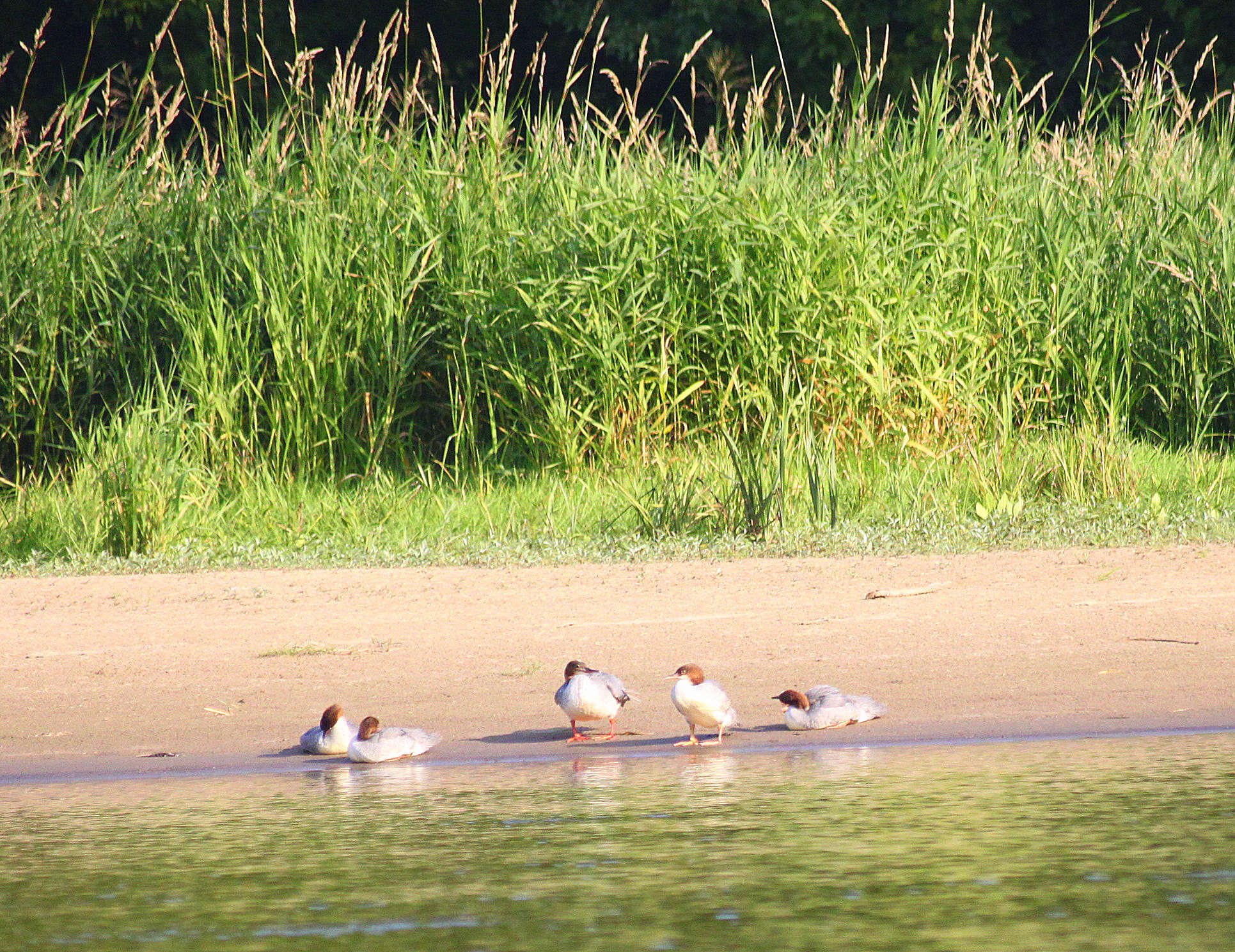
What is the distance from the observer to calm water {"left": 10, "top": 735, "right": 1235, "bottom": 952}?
136 inches

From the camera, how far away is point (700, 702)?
5.01 metres

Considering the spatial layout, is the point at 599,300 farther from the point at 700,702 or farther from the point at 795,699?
the point at 700,702

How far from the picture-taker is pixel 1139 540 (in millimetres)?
7480

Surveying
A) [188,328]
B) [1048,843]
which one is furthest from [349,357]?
[1048,843]

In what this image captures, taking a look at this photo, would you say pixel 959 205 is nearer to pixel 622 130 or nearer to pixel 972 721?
pixel 972 721

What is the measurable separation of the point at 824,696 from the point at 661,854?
51.3 inches

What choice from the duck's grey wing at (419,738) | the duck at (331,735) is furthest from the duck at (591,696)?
the duck at (331,735)

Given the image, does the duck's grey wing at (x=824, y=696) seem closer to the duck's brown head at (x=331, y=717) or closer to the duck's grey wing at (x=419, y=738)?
the duck's grey wing at (x=419, y=738)

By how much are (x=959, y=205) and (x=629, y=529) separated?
3.04 metres

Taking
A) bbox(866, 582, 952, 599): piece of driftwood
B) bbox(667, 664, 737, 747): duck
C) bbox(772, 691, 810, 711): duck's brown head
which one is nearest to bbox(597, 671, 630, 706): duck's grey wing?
bbox(667, 664, 737, 747): duck

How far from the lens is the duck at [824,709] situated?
510 cm

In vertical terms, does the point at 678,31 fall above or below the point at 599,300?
above

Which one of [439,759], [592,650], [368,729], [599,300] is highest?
[599,300]

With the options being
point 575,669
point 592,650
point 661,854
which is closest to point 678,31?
point 592,650
